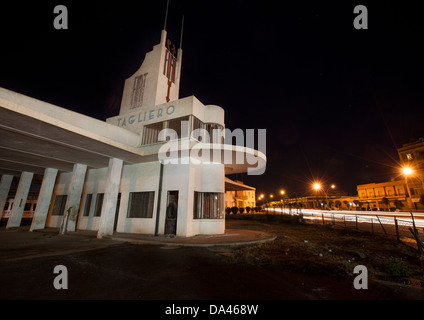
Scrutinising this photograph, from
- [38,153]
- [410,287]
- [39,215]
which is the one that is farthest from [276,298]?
[39,215]

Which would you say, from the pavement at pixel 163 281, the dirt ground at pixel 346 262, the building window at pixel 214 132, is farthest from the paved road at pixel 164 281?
the building window at pixel 214 132

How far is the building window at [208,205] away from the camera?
1168 cm

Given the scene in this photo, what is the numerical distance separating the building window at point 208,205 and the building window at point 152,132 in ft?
16.5

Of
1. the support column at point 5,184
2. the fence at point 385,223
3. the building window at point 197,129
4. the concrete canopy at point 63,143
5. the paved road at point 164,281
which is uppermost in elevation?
the building window at point 197,129

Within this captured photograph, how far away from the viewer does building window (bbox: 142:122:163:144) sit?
13414 mm

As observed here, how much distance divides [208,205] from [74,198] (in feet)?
30.2

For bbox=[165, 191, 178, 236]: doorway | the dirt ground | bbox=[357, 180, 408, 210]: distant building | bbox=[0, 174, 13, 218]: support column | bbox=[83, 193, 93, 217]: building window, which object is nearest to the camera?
the dirt ground

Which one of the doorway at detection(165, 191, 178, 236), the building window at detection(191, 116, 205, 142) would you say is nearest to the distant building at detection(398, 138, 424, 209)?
the building window at detection(191, 116, 205, 142)

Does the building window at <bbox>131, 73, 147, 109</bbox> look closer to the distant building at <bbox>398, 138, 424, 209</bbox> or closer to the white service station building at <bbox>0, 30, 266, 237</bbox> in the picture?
the white service station building at <bbox>0, 30, 266, 237</bbox>

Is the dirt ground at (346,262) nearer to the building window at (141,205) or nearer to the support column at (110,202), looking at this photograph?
the building window at (141,205)

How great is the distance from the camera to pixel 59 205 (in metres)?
16.3

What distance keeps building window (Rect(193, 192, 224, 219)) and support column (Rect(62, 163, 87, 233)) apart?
27.4 feet

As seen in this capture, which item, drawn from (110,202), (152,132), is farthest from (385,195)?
(110,202)
